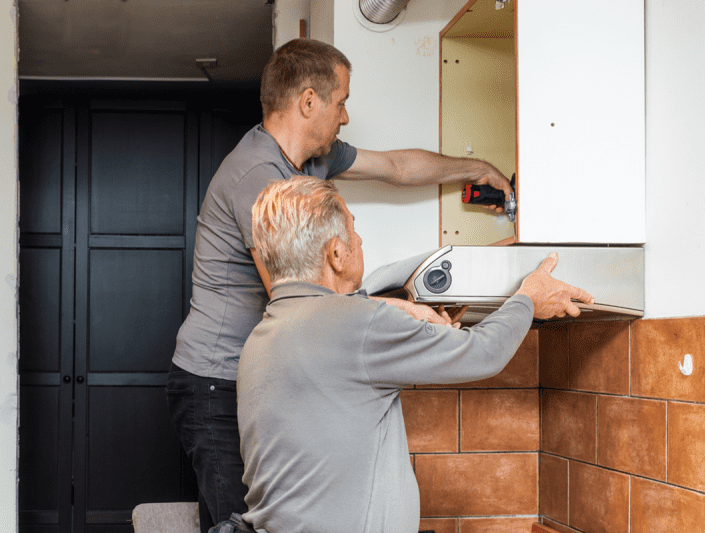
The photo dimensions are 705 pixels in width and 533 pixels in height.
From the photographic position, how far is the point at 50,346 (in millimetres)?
3711

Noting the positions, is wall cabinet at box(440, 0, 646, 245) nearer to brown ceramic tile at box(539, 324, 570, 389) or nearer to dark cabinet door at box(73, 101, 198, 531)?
brown ceramic tile at box(539, 324, 570, 389)

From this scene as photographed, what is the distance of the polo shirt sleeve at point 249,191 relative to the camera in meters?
1.48

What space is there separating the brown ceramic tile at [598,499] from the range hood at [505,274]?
17.0 inches

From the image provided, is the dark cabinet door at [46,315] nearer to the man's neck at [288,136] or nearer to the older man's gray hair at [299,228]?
the man's neck at [288,136]

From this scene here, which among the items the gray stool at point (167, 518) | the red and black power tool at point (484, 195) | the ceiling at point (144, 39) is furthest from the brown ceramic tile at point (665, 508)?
the ceiling at point (144, 39)

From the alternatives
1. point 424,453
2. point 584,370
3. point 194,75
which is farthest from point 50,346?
point 584,370

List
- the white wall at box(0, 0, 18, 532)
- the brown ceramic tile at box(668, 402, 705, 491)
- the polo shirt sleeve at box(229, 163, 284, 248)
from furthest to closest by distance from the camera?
the white wall at box(0, 0, 18, 532)
the polo shirt sleeve at box(229, 163, 284, 248)
the brown ceramic tile at box(668, 402, 705, 491)

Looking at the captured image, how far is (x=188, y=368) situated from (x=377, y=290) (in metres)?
0.46

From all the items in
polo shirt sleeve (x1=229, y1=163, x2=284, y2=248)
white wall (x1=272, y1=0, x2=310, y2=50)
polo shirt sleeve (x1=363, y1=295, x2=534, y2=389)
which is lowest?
polo shirt sleeve (x1=363, y1=295, x2=534, y2=389)

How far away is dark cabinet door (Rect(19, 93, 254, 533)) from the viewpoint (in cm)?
365

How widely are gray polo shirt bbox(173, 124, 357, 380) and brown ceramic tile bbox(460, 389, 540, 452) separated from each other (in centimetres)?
77

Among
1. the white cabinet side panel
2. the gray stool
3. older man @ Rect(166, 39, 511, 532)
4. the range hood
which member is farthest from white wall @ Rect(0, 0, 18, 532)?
the white cabinet side panel

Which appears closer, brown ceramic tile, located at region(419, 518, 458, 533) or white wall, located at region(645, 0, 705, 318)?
white wall, located at region(645, 0, 705, 318)

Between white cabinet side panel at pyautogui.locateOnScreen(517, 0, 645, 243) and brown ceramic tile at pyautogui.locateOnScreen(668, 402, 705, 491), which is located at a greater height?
white cabinet side panel at pyautogui.locateOnScreen(517, 0, 645, 243)
